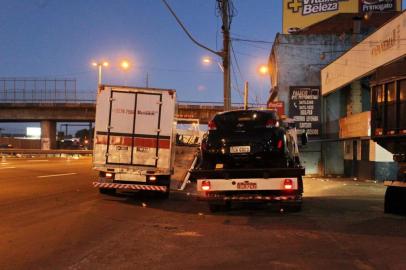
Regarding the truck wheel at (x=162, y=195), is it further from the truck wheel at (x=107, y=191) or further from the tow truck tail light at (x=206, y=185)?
the tow truck tail light at (x=206, y=185)

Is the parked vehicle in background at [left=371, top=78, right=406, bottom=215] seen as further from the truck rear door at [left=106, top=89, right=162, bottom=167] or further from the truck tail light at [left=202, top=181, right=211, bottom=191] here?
the truck rear door at [left=106, top=89, right=162, bottom=167]

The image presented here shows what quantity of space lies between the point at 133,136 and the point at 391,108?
7.46 m

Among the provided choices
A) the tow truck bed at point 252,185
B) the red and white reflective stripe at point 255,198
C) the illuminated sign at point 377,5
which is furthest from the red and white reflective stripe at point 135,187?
the illuminated sign at point 377,5

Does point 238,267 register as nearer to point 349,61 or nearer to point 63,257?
point 63,257

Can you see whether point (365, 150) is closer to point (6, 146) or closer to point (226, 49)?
point (226, 49)

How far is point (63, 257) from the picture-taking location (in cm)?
830

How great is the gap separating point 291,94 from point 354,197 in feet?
60.8

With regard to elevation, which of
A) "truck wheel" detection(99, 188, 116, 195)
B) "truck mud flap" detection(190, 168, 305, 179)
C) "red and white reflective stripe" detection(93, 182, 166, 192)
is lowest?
"truck wheel" detection(99, 188, 116, 195)

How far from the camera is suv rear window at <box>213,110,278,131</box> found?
13617 mm

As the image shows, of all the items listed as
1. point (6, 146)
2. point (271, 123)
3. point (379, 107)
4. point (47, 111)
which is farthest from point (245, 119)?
point (6, 146)

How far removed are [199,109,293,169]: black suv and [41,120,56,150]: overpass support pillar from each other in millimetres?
59901

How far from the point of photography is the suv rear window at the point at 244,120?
13617 millimetres

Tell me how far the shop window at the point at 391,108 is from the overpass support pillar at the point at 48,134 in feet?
203

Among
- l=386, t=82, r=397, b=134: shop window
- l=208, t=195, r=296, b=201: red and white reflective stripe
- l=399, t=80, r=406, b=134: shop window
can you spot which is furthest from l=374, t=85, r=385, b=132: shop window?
→ l=208, t=195, r=296, b=201: red and white reflective stripe
